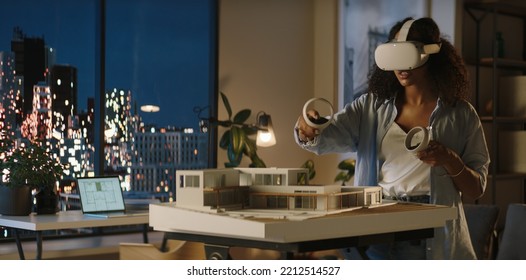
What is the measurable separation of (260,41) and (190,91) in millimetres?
693

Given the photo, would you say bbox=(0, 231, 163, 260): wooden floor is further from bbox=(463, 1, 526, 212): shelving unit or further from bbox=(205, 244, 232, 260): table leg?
bbox=(205, 244, 232, 260): table leg

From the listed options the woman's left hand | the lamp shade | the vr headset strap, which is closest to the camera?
the woman's left hand

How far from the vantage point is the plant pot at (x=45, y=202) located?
4441 millimetres

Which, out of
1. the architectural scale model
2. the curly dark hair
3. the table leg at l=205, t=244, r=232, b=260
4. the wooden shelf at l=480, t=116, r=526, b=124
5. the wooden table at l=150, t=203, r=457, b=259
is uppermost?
the curly dark hair

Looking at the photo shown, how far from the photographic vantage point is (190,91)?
6.04m

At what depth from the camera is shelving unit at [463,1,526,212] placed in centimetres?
565

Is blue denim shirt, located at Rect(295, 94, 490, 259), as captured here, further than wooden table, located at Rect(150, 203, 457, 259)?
Yes

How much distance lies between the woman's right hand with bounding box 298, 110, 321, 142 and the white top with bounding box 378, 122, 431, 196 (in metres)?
0.30

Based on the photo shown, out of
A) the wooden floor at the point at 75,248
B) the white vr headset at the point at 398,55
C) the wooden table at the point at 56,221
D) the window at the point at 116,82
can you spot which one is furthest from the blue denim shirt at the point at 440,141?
the window at the point at 116,82

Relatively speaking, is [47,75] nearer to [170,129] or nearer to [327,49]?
[170,129]

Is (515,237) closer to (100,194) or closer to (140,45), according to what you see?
(100,194)

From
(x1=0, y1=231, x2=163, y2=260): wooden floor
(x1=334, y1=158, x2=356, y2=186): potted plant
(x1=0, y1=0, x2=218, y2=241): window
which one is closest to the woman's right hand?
(x1=0, y1=231, x2=163, y2=260): wooden floor

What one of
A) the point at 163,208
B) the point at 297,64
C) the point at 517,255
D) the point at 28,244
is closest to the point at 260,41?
the point at 297,64

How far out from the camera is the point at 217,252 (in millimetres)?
1713
